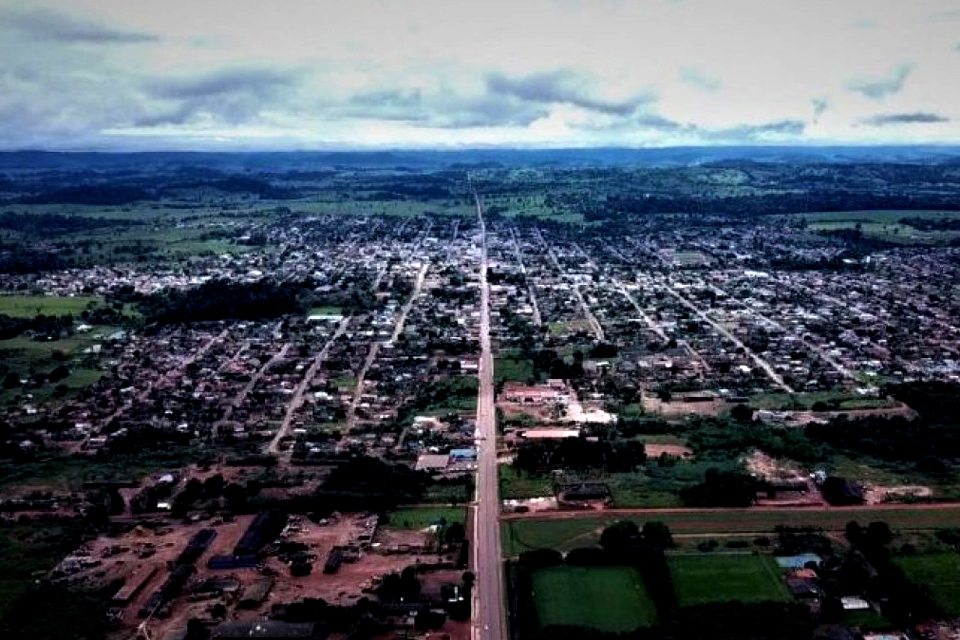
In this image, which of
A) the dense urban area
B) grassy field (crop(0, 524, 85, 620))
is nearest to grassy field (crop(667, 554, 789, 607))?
the dense urban area

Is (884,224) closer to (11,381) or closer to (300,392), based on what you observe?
(300,392)

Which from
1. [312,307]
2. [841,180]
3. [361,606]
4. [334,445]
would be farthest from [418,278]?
[841,180]

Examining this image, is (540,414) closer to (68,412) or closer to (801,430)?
(801,430)

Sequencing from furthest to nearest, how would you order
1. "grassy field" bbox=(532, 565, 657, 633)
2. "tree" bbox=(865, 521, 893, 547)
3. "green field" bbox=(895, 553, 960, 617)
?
"tree" bbox=(865, 521, 893, 547) → "green field" bbox=(895, 553, 960, 617) → "grassy field" bbox=(532, 565, 657, 633)

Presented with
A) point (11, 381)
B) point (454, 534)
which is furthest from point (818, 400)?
point (11, 381)

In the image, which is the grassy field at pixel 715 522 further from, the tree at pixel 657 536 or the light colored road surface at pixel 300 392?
the light colored road surface at pixel 300 392

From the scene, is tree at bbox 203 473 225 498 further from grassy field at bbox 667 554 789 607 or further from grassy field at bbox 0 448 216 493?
grassy field at bbox 667 554 789 607
